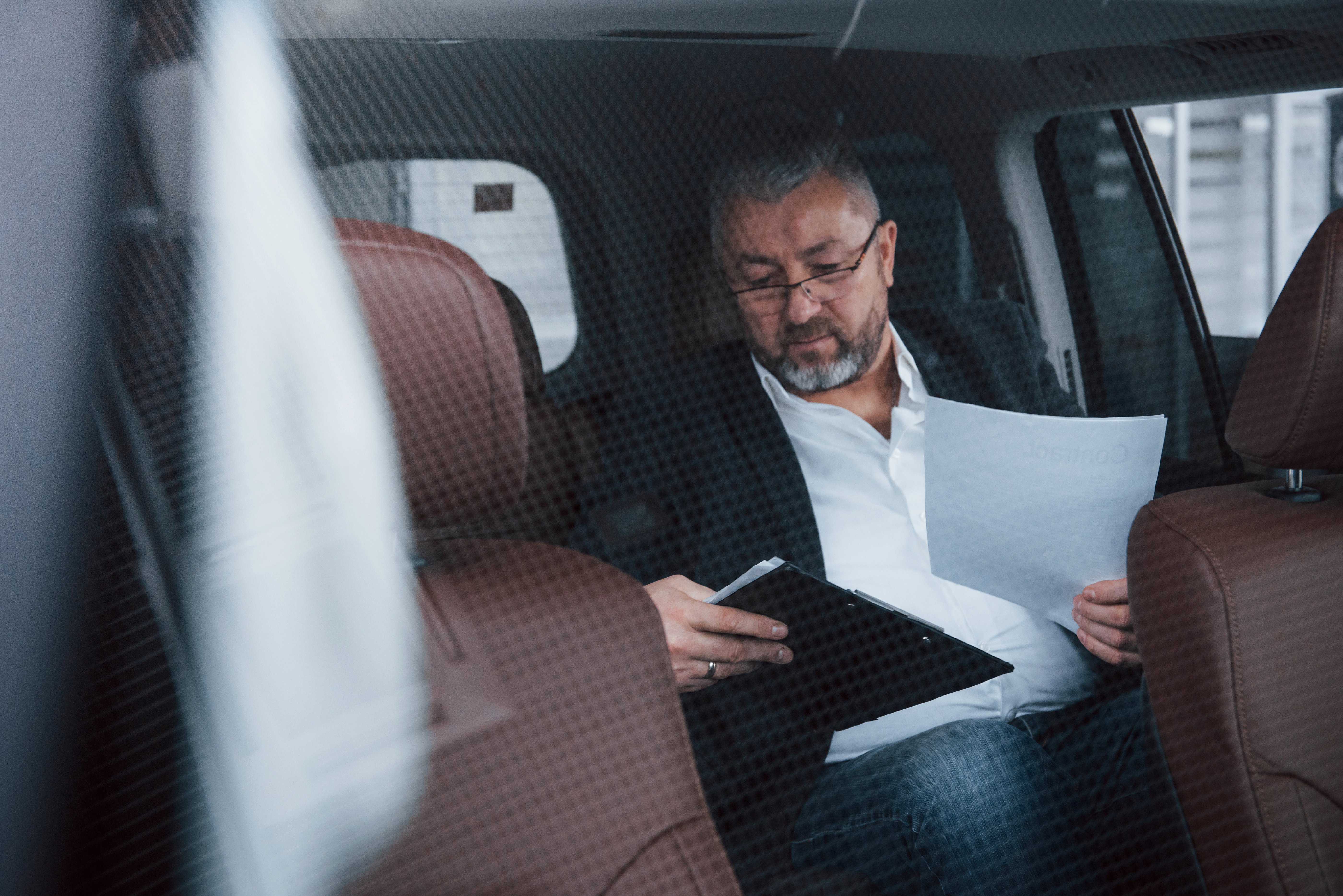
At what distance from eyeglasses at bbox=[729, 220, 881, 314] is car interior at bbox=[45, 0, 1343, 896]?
64mm

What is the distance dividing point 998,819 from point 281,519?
68cm

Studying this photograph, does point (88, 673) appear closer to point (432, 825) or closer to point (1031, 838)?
point (432, 825)

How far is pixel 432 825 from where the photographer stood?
0.65 metres

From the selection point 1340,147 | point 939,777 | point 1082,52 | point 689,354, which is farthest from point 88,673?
point 1340,147

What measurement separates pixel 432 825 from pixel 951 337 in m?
0.79

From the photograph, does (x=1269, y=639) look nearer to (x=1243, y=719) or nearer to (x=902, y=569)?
(x=1243, y=719)

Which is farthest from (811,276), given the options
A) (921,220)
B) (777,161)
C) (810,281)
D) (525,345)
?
(525,345)

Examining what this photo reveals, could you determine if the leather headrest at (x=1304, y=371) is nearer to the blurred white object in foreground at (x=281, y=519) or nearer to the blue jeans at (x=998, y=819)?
the blue jeans at (x=998, y=819)

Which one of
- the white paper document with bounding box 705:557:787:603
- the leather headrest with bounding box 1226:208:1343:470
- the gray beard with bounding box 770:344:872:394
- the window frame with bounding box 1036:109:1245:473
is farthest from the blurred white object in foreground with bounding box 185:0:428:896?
the window frame with bounding box 1036:109:1245:473

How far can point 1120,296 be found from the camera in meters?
1.26

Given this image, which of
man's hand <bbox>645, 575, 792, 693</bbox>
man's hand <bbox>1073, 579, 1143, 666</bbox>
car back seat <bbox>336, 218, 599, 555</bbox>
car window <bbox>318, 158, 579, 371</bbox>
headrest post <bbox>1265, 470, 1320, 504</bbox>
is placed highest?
car window <bbox>318, 158, 579, 371</bbox>

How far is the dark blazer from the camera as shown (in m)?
0.80

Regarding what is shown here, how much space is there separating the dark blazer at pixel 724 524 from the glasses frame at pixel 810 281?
0.19 ft

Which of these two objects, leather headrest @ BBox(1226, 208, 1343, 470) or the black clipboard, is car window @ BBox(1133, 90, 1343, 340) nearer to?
leather headrest @ BBox(1226, 208, 1343, 470)
